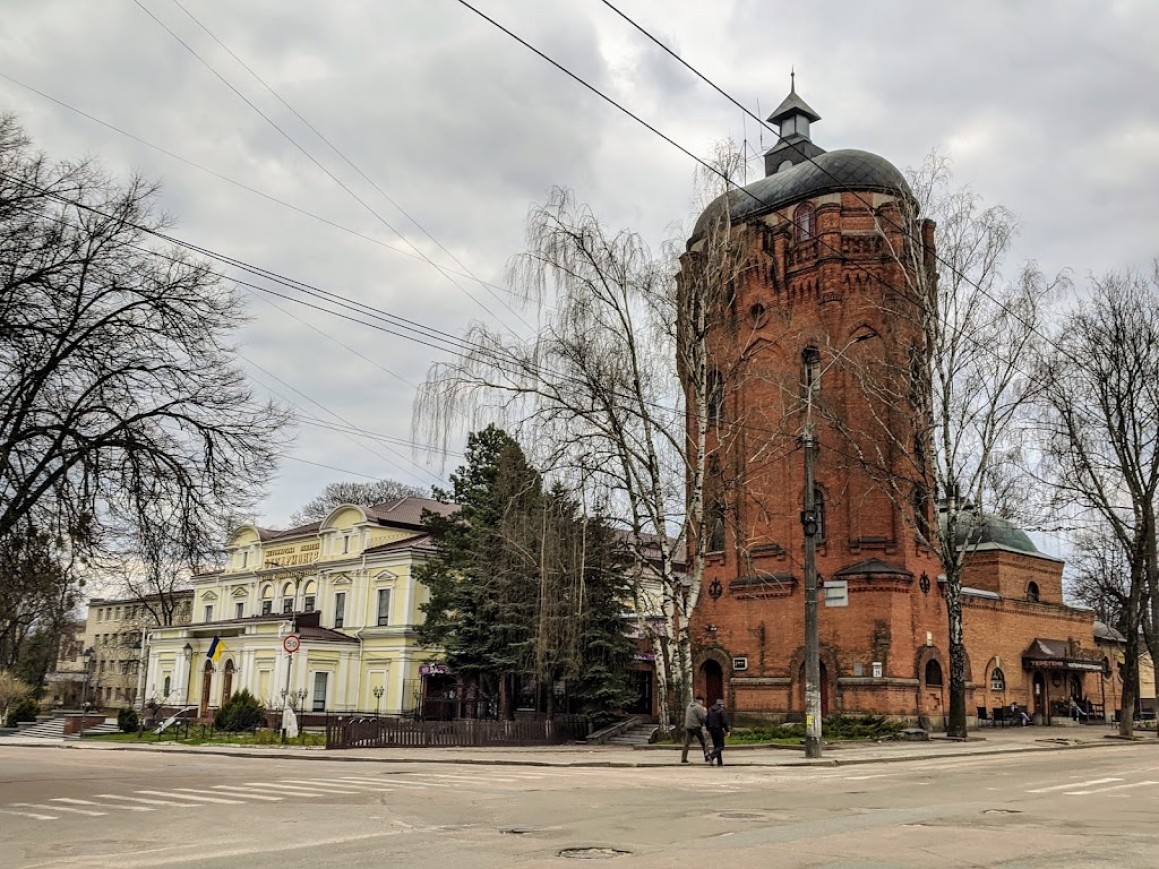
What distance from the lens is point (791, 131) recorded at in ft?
151

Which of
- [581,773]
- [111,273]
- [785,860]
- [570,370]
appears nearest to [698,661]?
[570,370]

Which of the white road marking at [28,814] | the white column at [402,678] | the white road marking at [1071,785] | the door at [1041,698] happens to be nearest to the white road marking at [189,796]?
the white road marking at [28,814]

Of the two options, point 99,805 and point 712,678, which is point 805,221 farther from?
point 99,805

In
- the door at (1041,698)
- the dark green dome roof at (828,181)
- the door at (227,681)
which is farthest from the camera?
the door at (227,681)

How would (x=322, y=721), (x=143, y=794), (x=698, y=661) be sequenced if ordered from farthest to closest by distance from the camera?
(x=322, y=721), (x=698, y=661), (x=143, y=794)

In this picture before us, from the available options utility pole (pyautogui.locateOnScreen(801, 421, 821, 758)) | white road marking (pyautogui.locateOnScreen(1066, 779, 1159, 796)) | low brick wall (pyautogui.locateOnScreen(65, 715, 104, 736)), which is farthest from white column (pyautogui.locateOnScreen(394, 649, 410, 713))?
white road marking (pyautogui.locateOnScreen(1066, 779, 1159, 796))

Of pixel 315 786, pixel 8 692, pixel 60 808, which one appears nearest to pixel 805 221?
pixel 315 786

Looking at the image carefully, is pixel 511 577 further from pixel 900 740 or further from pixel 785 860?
pixel 785 860

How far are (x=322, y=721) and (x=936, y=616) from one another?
2818cm

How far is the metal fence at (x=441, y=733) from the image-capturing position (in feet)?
96.4

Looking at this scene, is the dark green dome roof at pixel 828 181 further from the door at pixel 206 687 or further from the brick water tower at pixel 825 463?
the door at pixel 206 687

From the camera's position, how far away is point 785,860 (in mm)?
8453

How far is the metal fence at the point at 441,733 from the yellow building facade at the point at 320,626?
15018mm

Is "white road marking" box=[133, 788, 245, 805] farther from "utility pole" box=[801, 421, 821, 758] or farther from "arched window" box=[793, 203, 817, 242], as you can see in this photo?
"arched window" box=[793, 203, 817, 242]
